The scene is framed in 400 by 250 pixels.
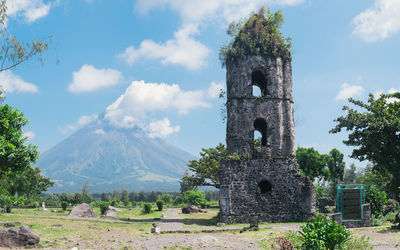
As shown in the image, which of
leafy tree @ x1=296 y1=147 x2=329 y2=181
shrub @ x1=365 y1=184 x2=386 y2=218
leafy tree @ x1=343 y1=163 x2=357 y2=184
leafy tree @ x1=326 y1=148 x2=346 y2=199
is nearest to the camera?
shrub @ x1=365 y1=184 x2=386 y2=218

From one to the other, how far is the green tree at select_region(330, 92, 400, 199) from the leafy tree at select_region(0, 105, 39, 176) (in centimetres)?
1526

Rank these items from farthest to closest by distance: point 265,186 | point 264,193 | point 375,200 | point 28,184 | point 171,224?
point 28,184 < point 265,186 < point 375,200 < point 171,224 < point 264,193

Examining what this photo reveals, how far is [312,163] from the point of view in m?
40.6

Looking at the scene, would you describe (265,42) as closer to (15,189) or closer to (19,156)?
(19,156)

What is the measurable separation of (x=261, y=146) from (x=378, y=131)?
635cm

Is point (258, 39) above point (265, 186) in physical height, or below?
above

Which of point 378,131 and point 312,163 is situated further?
point 312,163

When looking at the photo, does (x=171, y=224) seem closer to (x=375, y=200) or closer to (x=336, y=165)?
(x=375, y=200)

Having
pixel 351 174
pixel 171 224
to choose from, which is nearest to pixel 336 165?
pixel 351 174

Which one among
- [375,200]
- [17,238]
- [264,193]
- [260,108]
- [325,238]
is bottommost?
[17,238]

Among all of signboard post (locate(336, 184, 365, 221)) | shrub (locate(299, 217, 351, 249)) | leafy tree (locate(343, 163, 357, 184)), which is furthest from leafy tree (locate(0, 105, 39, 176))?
leafy tree (locate(343, 163, 357, 184))

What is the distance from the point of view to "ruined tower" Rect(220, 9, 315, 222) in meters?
18.6

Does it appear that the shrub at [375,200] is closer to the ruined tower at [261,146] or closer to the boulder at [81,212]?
the ruined tower at [261,146]

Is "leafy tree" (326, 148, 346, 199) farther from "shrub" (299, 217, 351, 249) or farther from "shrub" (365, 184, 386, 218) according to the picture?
"shrub" (299, 217, 351, 249)
